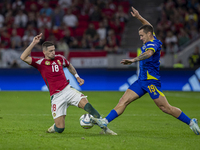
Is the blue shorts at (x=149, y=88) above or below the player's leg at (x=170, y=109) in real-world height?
above

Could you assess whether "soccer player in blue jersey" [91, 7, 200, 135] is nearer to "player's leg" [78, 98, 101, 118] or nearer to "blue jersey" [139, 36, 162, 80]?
"blue jersey" [139, 36, 162, 80]

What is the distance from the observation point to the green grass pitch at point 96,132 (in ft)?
19.3

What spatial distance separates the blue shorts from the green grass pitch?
0.82 metres

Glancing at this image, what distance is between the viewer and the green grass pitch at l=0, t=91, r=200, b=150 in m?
5.88

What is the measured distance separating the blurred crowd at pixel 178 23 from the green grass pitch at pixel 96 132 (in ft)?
32.8

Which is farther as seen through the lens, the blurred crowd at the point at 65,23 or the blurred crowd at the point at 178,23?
the blurred crowd at the point at 178,23

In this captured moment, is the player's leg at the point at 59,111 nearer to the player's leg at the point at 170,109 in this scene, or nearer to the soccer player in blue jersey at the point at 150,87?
the soccer player in blue jersey at the point at 150,87

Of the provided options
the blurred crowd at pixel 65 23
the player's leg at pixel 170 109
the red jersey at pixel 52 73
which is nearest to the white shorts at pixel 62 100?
the red jersey at pixel 52 73

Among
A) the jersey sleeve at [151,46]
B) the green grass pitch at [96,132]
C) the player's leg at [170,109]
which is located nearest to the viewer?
the green grass pitch at [96,132]

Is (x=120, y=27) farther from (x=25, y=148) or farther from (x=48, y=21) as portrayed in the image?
(x=25, y=148)

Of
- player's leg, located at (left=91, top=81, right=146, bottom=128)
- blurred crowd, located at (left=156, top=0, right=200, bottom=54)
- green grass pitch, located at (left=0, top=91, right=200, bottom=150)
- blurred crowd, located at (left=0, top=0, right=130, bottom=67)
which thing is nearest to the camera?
green grass pitch, located at (left=0, top=91, right=200, bottom=150)

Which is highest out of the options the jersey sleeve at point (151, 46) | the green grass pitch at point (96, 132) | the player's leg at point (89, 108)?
the jersey sleeve at point (151, 46)

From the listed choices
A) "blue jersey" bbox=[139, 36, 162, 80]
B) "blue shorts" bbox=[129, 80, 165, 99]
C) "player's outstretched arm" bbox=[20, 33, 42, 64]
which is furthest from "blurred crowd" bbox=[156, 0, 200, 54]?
"player's outstretched arm" bbox=[20, 33, 42, 64]

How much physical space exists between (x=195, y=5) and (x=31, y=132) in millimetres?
19829
